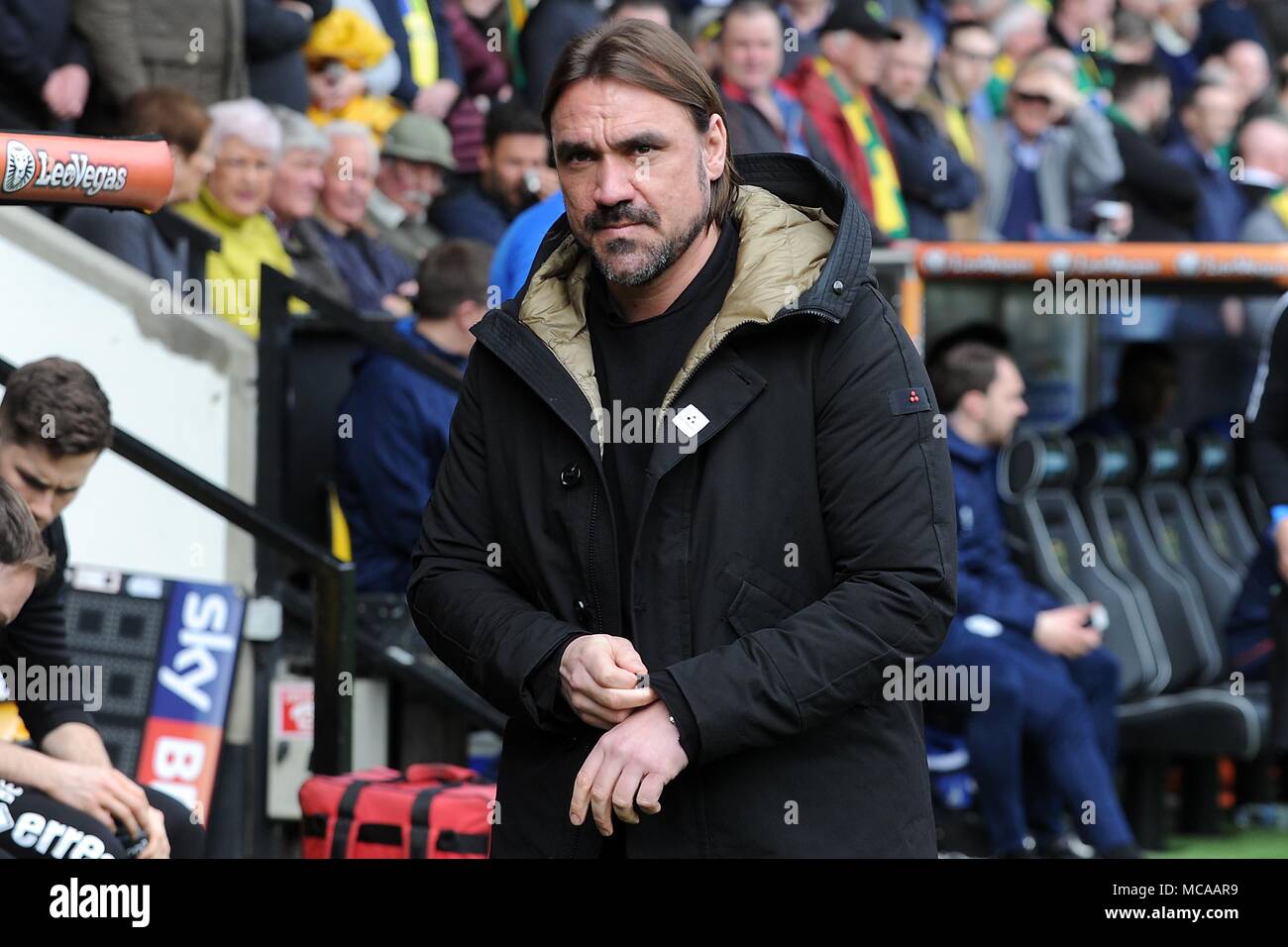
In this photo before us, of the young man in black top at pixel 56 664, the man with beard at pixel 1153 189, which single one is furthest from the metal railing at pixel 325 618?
the man with beard at pixel 1153 189

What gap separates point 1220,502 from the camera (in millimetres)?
8797

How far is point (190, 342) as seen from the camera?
5.79m

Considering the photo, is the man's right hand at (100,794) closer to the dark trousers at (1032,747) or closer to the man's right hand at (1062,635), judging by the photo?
the dark trousers at (1032,747)

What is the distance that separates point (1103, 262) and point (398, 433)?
272cm

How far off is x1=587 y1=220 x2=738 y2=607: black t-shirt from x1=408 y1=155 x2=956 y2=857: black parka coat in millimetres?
34

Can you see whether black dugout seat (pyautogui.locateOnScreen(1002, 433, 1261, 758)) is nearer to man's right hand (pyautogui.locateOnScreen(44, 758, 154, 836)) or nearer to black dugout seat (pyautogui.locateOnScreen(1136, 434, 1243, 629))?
black dugout seat (pyautogui.locateOnScreen(1136, 434, 1243, 629))

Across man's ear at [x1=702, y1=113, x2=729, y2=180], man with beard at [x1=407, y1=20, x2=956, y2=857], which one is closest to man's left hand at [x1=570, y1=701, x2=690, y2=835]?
man with beard at [x1=407, y1=20, x2=956, y2=857]

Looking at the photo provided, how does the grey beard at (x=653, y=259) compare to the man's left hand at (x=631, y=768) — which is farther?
the grey beard at (x=653, y=259)

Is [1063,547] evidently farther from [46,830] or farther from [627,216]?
[627,216]

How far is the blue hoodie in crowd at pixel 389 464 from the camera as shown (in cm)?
592

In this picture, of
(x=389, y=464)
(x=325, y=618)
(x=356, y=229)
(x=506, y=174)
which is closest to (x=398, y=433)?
(x=389, y=464)

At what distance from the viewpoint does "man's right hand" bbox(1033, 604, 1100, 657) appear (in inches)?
276
